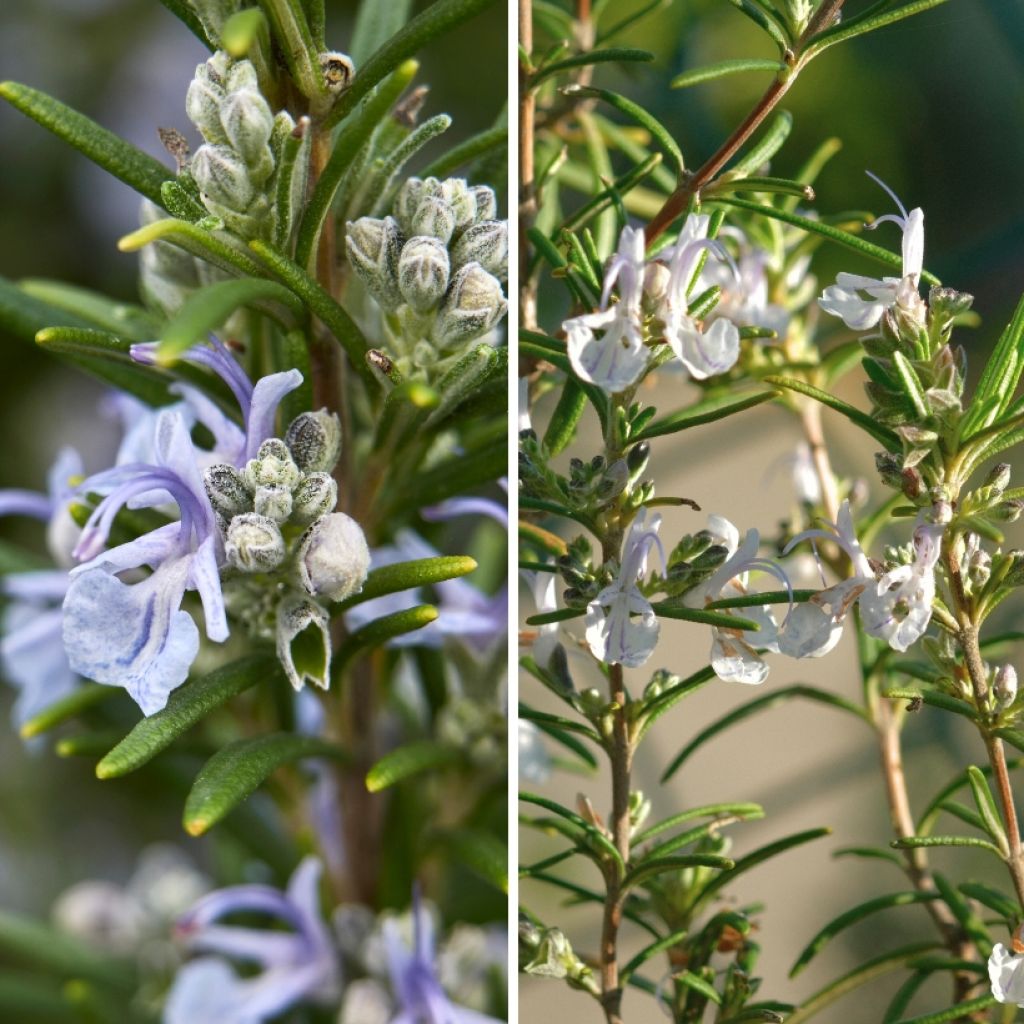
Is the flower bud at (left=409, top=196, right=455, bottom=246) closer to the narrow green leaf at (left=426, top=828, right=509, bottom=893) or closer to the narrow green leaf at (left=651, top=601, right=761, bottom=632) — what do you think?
the narrow green leaf at (left=651, top=601, right=761, bottom=632)

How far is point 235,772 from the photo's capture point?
2.09 feet

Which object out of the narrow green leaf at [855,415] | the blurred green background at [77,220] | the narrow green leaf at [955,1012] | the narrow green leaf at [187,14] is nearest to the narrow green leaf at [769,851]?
the narrow green leaf at [955,1012]

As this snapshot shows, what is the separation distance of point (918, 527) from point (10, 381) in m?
1.41

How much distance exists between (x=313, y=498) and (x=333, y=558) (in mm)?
37

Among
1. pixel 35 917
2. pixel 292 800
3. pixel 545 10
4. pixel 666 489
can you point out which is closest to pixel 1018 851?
pixel 666 489

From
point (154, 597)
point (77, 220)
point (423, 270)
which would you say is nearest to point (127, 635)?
point (154, 597)

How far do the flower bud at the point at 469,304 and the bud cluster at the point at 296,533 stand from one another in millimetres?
82

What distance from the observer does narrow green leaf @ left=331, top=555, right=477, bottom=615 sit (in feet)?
2.07

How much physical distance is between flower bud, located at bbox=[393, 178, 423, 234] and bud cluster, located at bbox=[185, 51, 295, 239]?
76 millimetres

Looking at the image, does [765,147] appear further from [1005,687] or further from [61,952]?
[61,952]

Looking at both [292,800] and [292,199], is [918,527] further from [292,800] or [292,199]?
[292,800]

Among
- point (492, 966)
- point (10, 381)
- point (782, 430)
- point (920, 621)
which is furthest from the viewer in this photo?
point (10, 381)

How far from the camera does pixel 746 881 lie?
115 cm

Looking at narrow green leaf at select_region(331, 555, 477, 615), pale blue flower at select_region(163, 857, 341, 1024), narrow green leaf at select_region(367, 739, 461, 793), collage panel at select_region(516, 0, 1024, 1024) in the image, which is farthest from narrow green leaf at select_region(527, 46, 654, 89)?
pale blue flower at select_region(163, 857, 341, 1024)
